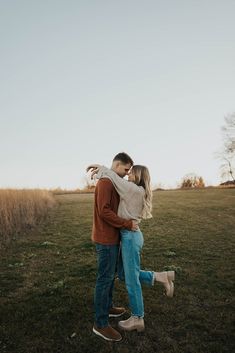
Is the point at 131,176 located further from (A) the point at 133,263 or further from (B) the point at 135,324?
(B) the point at 135,324

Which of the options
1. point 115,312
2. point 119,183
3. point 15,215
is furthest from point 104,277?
point 15,215

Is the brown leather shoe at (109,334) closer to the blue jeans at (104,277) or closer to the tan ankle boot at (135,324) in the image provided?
the blue jeans at (104,277)

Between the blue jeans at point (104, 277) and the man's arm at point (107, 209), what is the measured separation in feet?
1.16

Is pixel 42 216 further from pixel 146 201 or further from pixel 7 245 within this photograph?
pixel 146 201

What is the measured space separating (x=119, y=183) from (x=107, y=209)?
1.19 feet

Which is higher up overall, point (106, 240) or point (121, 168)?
→ point (121, 168)

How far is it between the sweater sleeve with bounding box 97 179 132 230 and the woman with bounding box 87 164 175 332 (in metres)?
0.10

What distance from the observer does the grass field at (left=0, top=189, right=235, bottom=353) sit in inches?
179

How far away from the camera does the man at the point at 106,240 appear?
4.43 m

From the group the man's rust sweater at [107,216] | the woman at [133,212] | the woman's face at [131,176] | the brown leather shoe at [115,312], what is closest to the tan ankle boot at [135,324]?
the woman at [133,212]

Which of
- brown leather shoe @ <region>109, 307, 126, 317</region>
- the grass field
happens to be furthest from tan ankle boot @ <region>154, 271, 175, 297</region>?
brown leather shoe @ <region>109, 307, 126, 317</region>

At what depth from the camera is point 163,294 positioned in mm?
6328

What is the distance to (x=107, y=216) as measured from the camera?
14.4 ft

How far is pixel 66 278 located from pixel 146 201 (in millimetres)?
3441
